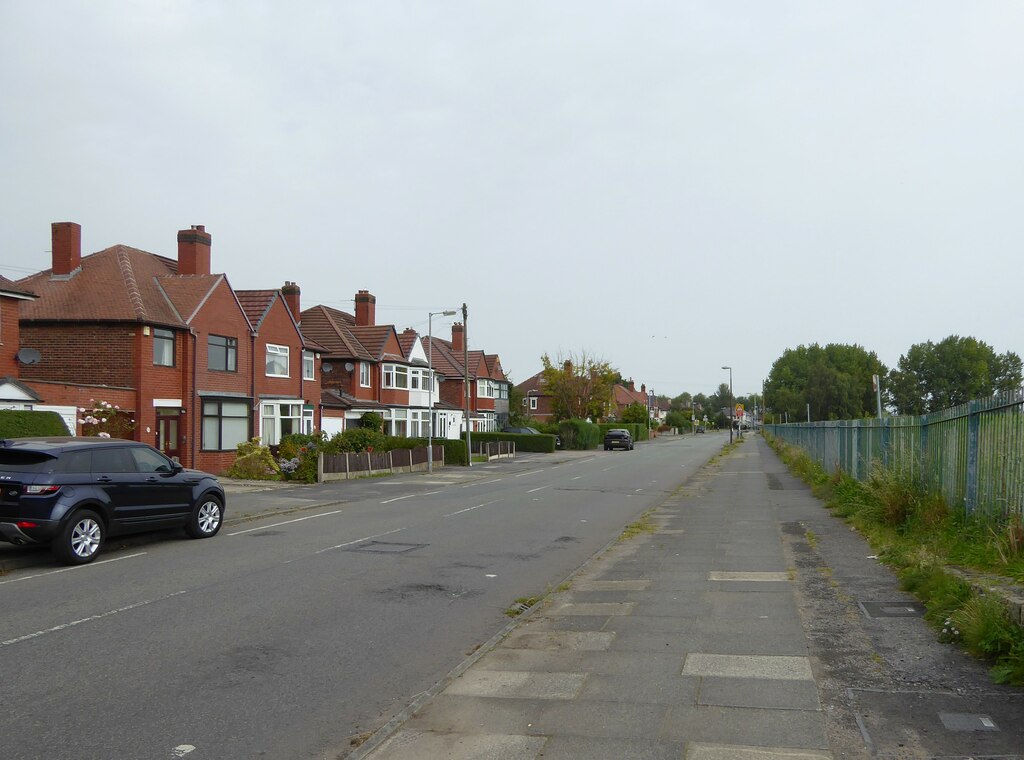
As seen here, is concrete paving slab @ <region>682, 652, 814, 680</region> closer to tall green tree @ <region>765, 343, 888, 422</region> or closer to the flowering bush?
the flowering bush

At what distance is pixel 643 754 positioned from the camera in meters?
4.70

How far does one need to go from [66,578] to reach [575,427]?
192 feet

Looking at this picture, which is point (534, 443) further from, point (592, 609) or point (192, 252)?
point (592, 609)

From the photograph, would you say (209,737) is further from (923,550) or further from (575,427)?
(575,427)

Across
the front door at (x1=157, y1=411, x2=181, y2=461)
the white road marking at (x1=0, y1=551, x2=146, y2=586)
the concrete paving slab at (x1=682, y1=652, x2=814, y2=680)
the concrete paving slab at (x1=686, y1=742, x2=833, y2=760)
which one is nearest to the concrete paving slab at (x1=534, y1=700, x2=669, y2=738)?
the concrete paving slab at (x1=686, y1=742, x2=833, y2=760)

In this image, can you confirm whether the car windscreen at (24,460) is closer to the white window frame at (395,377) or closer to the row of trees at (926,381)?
the white window frame at (395,377)

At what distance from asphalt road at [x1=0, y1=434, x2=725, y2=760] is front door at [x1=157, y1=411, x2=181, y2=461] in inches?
602

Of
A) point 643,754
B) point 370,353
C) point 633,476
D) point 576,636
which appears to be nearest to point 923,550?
point 576,636

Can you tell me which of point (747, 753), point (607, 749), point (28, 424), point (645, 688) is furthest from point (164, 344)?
point (747, 753)

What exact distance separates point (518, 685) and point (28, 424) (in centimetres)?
→ 2022

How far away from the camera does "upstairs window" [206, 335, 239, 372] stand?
3256 cm

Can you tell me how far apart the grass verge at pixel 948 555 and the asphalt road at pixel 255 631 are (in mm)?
3989

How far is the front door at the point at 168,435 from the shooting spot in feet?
98.1

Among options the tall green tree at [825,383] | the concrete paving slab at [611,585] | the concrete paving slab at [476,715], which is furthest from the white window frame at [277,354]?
the tall green tree at [825,383]
